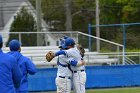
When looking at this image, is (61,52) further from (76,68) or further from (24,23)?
(24,23)

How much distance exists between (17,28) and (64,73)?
44.9 meters

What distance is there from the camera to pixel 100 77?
23375 mm

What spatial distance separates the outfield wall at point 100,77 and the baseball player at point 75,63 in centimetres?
847

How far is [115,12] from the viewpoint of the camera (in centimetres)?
6122

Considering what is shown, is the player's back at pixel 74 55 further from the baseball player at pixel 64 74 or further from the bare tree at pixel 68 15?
the bare tree at pixel 68 15

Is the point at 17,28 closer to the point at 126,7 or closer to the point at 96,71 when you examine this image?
the point at 126,7

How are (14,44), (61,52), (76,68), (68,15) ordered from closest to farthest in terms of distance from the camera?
(14,44)
(61,52)
(76,68)
(68,15)

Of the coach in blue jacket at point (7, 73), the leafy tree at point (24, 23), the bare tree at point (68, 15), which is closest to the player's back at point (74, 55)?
the coach in blue jacket at point (7, 73)

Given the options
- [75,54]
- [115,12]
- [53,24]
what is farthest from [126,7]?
[75,54]

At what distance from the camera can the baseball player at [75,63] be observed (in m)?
13.6

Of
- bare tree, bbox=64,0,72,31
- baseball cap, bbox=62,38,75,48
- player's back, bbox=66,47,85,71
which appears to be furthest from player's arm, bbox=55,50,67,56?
bare tree, bbox=64,0,72,31

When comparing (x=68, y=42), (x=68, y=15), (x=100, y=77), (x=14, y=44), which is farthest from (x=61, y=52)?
(x=68, y=15)

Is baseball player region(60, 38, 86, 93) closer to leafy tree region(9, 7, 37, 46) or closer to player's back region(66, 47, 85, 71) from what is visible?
player's back region(66, 47, 85, 71)

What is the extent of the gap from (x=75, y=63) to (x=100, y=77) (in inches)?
392
